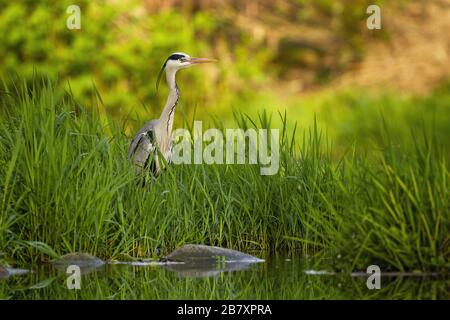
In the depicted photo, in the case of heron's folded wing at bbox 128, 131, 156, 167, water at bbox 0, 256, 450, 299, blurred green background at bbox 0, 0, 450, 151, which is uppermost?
blurred green background at bbox 0, 0, 450, 151

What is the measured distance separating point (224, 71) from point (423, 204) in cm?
1104

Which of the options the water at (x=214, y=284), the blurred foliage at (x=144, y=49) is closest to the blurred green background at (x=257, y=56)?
the blurred foliage at (x=144, y=49)

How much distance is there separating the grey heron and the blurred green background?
3.01 m

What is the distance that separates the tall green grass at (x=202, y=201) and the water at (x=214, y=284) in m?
0.22

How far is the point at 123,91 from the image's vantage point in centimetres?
1545

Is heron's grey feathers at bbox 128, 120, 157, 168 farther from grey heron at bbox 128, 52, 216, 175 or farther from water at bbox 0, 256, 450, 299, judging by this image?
water at bbox 0, 256, 450, 299

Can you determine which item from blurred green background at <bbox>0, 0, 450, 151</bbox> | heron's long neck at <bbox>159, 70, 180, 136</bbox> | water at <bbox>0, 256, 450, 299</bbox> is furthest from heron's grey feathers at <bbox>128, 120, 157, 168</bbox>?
blurred green background at <bbox>0, 0, 450, 151</bbox>

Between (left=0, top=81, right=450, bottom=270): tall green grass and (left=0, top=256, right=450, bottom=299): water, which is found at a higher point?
(left=0, top=81, right=450, bottom=270): tall green grass

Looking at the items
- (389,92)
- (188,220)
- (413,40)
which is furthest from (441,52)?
→ (188,220)

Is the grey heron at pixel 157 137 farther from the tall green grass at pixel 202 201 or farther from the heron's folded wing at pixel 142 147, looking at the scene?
the tall green grass at pixel 202 201

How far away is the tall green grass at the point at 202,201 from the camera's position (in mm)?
5855

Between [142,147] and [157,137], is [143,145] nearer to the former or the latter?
[142,147]

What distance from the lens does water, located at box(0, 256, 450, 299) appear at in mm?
5492
